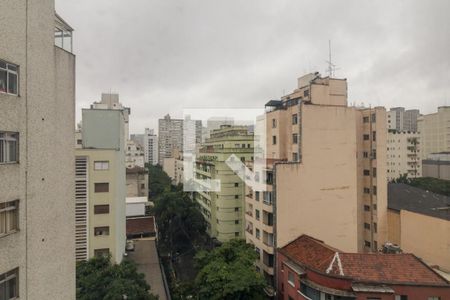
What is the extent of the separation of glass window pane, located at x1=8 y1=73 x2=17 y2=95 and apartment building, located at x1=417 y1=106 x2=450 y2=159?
136ft

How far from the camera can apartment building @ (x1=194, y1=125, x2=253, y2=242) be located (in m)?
18.7

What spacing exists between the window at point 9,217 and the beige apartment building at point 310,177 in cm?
898

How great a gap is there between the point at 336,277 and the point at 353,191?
212 inches

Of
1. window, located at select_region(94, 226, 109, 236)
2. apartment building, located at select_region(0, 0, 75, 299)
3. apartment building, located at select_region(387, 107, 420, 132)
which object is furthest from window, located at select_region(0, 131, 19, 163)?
apartment building, located at select_region(387, 107, 420, 132)

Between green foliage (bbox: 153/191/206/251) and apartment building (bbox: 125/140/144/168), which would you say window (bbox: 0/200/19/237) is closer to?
green foliage (bbox: 153/191/206/251)

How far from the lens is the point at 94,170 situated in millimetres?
12086

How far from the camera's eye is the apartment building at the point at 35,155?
3.70 meters

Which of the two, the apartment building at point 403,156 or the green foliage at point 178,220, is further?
the apartment building at point 403,156

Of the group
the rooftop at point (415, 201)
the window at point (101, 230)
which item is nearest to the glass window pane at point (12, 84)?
the window at point (101, 230)

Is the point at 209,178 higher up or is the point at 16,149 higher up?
the point at 16,149

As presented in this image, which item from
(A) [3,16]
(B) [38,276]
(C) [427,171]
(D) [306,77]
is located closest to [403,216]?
(D) [306,77]

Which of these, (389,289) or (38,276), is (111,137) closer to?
(38,276)

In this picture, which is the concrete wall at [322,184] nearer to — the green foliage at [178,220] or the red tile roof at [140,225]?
the green foliage at [178,220]

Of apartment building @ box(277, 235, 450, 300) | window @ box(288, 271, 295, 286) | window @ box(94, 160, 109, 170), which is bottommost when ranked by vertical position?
window @ box(288, 271, 295, 286)
